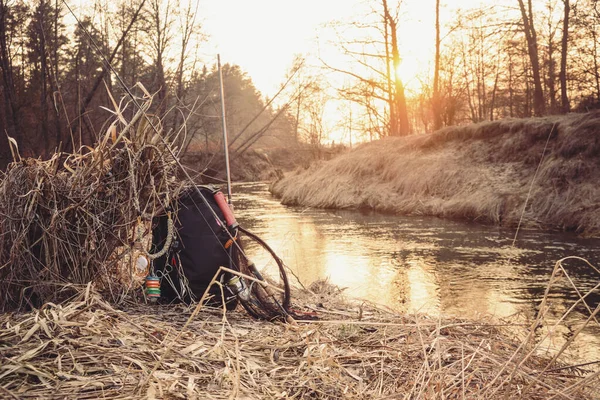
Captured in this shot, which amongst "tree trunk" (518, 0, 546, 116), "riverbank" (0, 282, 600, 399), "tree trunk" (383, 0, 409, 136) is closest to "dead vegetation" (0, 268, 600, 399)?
"riverbank" (0, 282, 600, 399)

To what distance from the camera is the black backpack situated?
109 inches

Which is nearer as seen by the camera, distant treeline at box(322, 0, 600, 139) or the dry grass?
the dry grass

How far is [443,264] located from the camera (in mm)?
6406

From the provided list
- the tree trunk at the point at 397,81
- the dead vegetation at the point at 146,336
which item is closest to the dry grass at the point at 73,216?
the dead vegetation at the point at 146,336

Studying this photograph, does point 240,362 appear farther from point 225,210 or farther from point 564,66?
point 564,66

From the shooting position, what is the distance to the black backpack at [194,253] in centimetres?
278

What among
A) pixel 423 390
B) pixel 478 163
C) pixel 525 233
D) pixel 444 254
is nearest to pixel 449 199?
pixel 478 163

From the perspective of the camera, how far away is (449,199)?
11.8 m

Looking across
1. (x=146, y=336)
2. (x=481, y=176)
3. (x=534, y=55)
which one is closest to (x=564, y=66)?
(x=534, y=55)

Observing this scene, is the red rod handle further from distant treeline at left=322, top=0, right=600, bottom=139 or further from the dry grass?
distant treeline at left=322, top=0, right=600, bottom=139

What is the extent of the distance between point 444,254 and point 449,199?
5.07 metres

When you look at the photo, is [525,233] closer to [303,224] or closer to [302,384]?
[303,224]

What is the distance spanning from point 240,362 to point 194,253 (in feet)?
3.20

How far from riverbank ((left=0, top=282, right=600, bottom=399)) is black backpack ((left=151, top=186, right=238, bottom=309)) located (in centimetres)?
25
